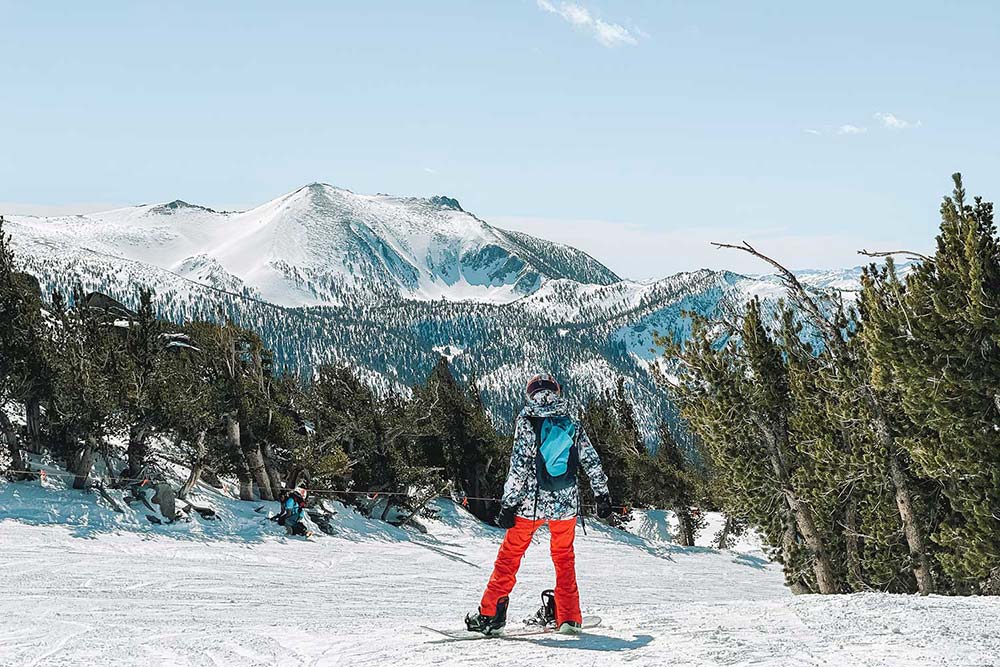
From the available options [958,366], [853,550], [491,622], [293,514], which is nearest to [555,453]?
[491,622]

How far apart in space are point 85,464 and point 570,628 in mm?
22896

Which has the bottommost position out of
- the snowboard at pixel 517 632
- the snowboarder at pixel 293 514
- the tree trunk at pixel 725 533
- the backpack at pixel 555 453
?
the tree trunk at pixel 725 533

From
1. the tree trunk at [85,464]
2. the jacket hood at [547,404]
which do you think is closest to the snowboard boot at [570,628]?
the jacket hood at [547,404]

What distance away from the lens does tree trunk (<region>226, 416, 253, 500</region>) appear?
32875 mm

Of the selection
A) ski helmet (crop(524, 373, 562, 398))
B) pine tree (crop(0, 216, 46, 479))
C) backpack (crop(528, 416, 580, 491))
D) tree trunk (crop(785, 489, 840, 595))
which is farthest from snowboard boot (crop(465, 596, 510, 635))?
pine tree (crop(0, 216, 46, 479))

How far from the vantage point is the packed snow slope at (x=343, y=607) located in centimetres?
758

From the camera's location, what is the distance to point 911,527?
664 inches

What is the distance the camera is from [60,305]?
32031 mm

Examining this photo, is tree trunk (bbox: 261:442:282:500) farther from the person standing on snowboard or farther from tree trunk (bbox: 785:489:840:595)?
the person standing on snowboard

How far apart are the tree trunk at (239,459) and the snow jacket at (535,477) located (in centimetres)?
2666

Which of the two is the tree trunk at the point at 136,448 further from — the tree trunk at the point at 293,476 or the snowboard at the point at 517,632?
the snowboard at the point at 517,632

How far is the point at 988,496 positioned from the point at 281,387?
34.8 metres

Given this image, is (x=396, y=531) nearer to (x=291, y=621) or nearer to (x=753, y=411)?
(x=753, y=411)

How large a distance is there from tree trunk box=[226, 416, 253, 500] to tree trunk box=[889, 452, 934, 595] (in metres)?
24.8
